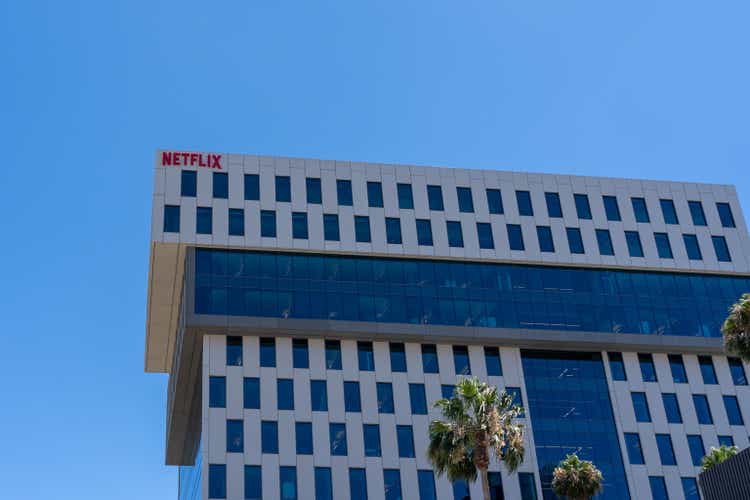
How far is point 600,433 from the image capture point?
2921 inches

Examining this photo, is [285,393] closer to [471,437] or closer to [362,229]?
[362,229]

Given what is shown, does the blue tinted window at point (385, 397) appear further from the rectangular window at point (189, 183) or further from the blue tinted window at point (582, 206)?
the blue tinted window at point (582, 206)

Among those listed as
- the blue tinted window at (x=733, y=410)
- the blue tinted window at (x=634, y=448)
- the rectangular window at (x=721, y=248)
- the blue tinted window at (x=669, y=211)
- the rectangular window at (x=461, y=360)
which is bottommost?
the blue tinted window at (x=634, y=448)

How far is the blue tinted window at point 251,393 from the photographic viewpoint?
6900 cm

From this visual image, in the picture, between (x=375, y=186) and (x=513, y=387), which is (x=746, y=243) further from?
(x=375, y=186)

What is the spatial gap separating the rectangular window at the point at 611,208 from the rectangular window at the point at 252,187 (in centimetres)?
2730

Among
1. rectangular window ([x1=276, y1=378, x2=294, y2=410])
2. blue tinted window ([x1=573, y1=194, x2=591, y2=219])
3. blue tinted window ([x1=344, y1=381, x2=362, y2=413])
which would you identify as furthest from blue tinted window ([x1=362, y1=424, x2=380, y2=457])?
blue tinted window ([x1=573, y1=194, x2=591, y2=219])

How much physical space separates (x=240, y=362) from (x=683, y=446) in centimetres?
3191

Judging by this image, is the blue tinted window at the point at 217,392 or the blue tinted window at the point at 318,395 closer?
the blue tinted window at the point at 217,392

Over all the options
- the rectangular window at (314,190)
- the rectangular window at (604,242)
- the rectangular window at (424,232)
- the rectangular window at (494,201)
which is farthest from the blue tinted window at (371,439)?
the rectangular window at (604,242)

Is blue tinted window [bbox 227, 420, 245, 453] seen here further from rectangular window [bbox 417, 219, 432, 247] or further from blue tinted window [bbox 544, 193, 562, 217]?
blue tinted window [bbox 544, 193, 562, 217]

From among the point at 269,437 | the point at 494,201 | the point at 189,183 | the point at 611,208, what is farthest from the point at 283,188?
the point at 611,208

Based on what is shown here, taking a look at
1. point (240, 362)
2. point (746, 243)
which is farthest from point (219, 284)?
point (746, 243)

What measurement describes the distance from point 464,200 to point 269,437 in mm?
24175
